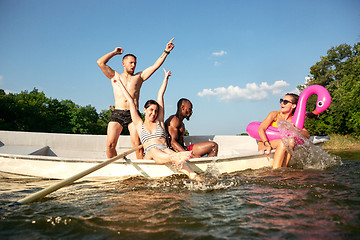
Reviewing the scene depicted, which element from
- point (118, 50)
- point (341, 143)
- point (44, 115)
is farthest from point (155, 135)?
point (44, 115)

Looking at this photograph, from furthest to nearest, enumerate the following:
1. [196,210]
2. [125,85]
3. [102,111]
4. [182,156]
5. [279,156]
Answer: [102,111]
[125,85]
[279,156]
[182,156]
[196,210]

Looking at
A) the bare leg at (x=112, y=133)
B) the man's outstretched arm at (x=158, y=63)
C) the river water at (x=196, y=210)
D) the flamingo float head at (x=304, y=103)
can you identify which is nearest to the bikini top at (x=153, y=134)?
the river water at (x=196, y=210)

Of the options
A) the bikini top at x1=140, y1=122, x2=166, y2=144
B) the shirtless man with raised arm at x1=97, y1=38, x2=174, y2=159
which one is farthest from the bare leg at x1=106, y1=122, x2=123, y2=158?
the bikini top at x1=140, y1=122, x2=166, y2=144

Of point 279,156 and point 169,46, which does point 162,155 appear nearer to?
point 279,156

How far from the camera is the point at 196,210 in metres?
2.35

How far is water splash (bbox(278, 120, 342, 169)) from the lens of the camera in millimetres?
4102

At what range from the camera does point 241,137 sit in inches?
263

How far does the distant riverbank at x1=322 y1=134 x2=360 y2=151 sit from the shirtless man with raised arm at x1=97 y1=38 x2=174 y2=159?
9652 mm

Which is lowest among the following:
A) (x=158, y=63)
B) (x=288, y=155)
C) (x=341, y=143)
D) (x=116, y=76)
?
→ (x=341, y=143)

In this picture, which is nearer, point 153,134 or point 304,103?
point 153,134

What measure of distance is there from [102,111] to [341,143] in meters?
19.2

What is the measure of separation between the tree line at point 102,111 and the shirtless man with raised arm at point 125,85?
10438mm

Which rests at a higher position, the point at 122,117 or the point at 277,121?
the point at 122,117

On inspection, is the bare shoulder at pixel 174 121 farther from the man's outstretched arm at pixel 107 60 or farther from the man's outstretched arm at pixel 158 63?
the man's outstretched arm at pixel 107 60
